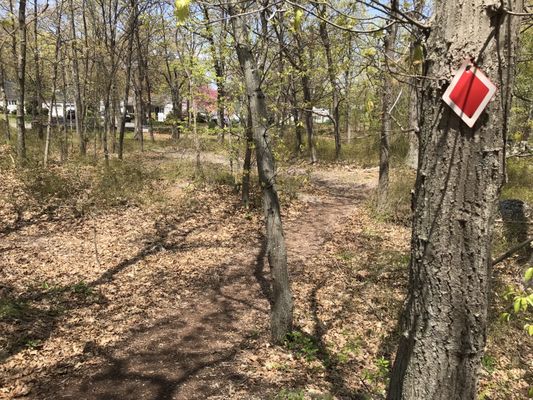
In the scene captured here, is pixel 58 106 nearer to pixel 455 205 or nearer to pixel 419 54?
pixel 419 54

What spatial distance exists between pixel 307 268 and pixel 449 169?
6.17 meters

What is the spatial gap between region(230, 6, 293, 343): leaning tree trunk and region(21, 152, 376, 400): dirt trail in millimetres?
492

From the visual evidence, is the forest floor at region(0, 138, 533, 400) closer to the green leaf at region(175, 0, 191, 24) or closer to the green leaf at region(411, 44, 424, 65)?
the green leaf at region(411, 44, 424, 65)

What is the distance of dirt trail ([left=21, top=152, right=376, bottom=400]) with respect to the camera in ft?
14.0

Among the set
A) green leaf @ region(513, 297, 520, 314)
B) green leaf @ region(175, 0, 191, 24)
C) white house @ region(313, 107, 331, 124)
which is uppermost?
white house @ region(313, 107, 331, 124)

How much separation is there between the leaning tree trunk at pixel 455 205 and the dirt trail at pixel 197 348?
274cm

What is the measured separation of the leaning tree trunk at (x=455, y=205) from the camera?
161 centimetres

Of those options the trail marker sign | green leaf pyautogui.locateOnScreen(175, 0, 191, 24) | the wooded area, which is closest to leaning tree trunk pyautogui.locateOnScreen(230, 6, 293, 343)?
the wooded area

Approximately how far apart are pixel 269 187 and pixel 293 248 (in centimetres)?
417

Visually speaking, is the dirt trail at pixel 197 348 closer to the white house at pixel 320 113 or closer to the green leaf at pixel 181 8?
the white house at pixel 320 113

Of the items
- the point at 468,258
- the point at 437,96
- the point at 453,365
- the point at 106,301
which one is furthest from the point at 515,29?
the point at 106,301

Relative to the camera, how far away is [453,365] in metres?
1.87

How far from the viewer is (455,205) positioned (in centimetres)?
174

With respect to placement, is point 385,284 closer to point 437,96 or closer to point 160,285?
point 160,285
